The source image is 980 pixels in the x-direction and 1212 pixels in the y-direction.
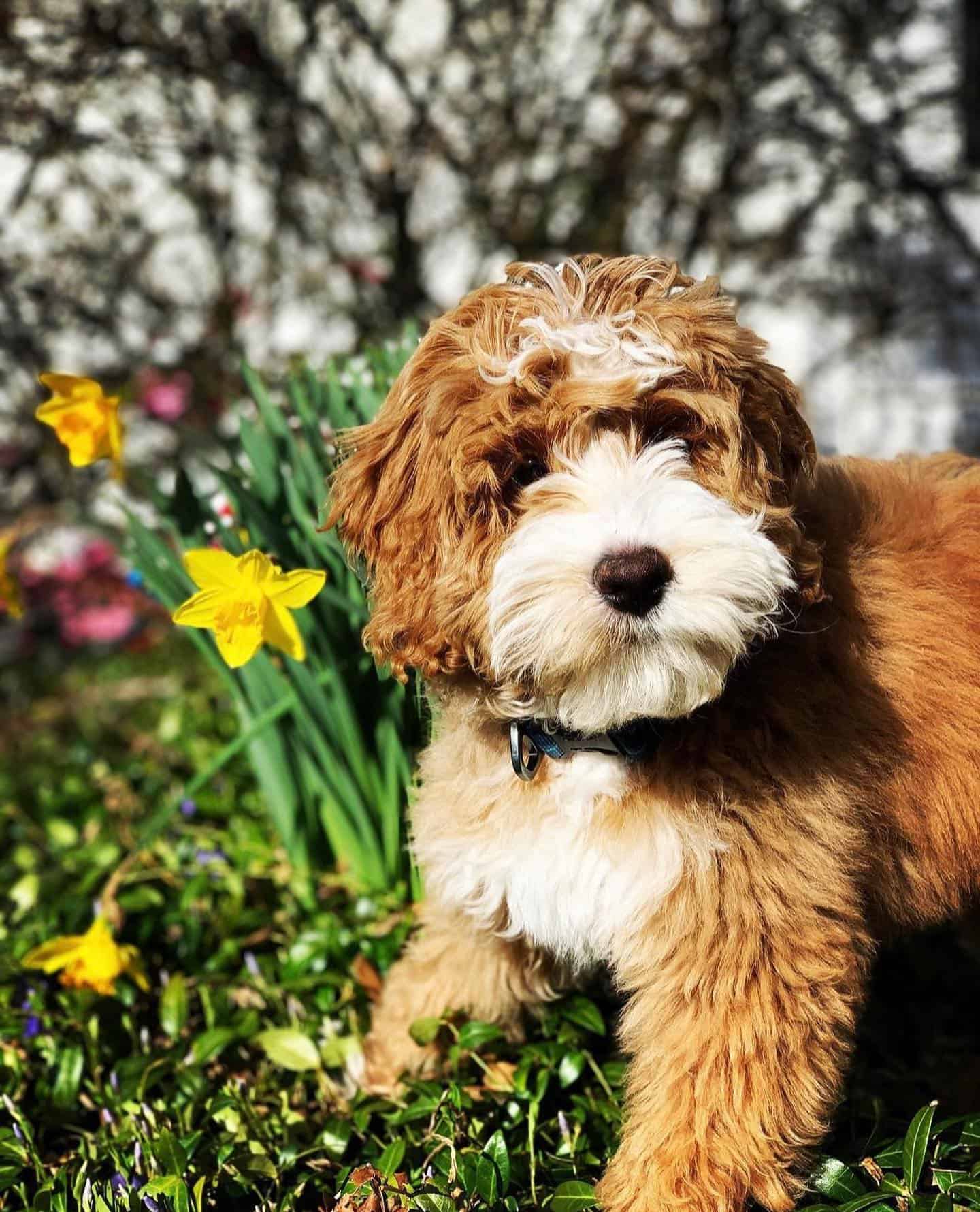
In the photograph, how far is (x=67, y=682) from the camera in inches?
236

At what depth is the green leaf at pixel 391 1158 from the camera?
2.15 meters

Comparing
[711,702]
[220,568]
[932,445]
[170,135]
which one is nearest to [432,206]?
[170,135]

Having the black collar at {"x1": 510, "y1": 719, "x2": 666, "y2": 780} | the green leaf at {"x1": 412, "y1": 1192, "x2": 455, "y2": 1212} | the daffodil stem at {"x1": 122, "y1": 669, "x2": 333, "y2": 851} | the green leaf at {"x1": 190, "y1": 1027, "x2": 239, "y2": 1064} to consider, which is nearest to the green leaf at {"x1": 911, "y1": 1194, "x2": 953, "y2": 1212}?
the green leaf at {"x1": 412, "y1": 1192, "x2": 455, "y2": 1212}

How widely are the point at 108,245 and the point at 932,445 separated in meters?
5.09

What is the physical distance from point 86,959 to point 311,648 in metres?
0.96

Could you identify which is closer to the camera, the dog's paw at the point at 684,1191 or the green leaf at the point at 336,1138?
the dog's paw at the point at 684,1191

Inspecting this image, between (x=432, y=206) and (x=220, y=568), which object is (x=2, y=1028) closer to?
(x=220, y=568)

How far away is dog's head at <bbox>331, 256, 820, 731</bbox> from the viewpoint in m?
1.68

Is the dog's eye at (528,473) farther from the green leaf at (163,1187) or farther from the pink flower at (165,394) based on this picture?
the pink flower at (165,394)

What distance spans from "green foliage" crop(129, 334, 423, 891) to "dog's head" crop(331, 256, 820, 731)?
30.5 inches

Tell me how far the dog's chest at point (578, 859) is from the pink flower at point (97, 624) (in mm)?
5001

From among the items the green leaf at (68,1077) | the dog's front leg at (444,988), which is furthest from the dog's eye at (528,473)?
the green leaf at (68,1077)

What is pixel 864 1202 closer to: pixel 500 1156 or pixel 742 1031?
pixel 742 1031

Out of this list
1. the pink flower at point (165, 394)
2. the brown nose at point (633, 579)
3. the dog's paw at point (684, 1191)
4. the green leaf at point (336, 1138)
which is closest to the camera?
the brown nose at point (633, 579)
